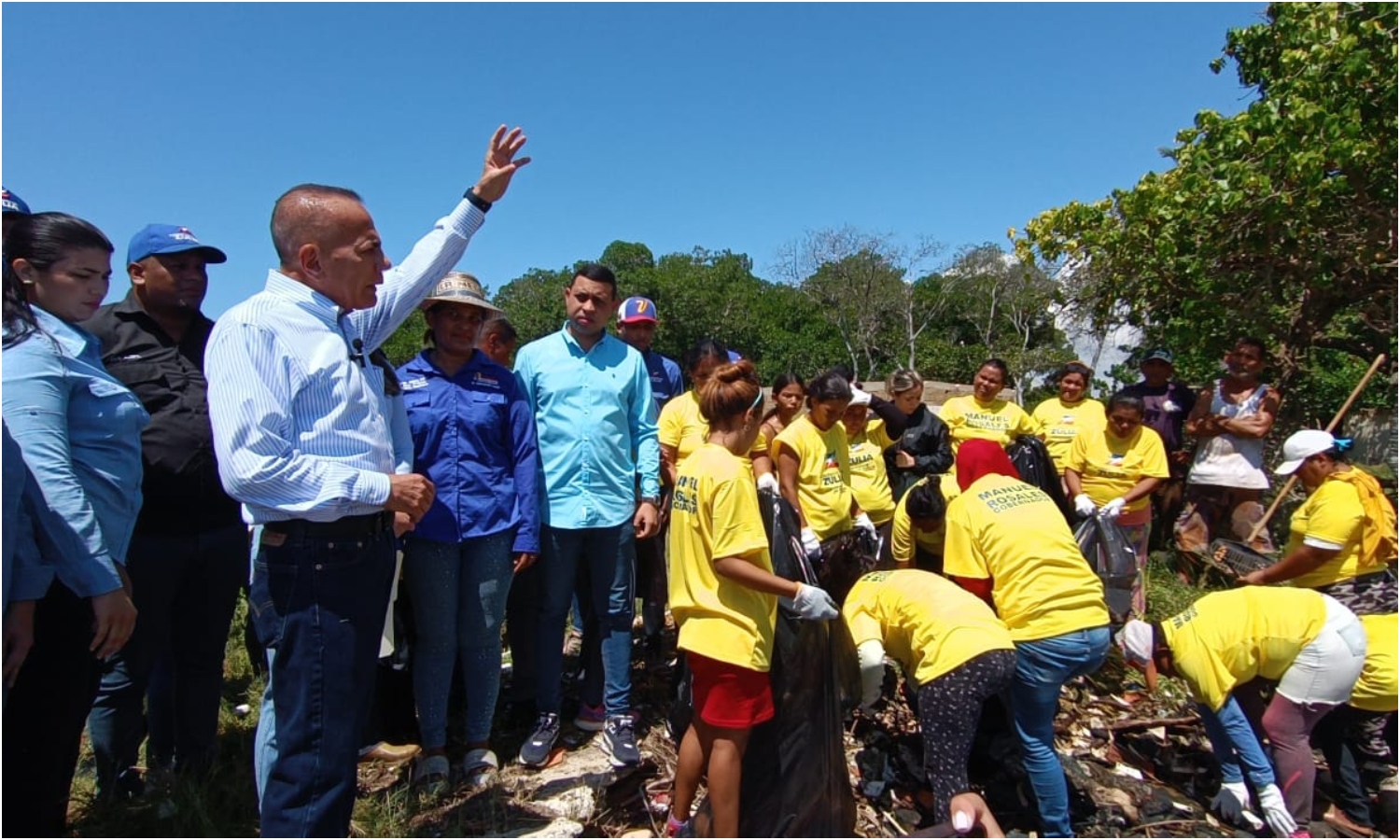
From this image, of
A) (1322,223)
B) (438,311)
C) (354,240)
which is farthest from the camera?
(1322,223)

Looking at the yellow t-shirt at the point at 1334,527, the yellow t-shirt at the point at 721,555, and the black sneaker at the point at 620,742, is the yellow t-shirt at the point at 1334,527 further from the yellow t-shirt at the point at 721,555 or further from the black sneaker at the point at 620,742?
the black sneaker at the point at 620,742

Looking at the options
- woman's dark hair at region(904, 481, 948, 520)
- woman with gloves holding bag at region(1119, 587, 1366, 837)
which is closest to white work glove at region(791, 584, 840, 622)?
woman's dark hair at region(904, 481, 948, 520)

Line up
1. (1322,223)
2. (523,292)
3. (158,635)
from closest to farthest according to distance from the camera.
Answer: (158,635) → (1322,223) → (523,292)

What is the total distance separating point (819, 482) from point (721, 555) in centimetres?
161

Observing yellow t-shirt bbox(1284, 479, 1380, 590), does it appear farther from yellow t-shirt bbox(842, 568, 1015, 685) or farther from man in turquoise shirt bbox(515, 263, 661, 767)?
man in turquoise shirt bbox(515, 263, 661, 767)

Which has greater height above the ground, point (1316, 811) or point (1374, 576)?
point (1374, 576)

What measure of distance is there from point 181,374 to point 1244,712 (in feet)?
14.3

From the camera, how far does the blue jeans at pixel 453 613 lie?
2.76m

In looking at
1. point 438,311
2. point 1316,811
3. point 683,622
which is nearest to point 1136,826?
point 1316,811

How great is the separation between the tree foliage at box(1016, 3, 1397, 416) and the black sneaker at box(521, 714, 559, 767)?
523 cm

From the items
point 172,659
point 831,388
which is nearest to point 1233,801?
point 831,388

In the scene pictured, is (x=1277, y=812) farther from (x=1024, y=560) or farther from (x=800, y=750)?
(x=800, y=750)

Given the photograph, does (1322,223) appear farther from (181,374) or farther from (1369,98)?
(181,374)

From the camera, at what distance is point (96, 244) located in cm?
202
